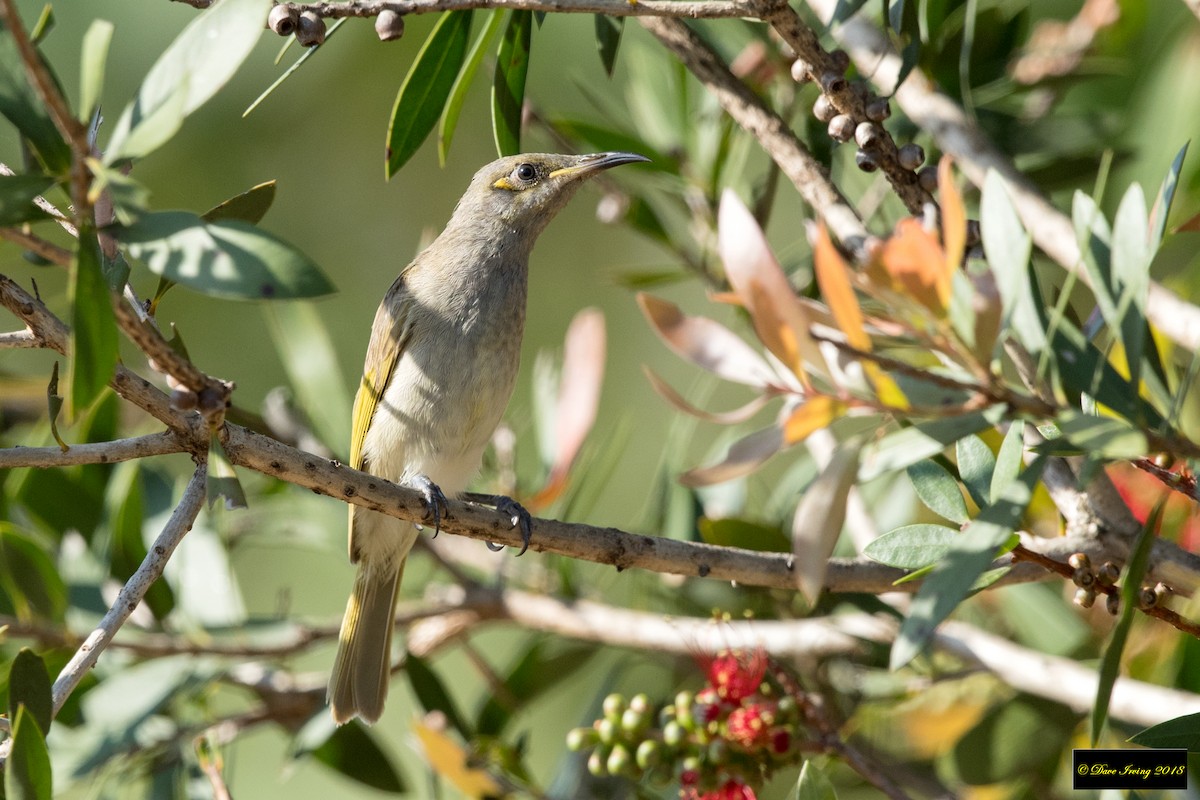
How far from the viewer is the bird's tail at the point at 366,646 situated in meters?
3.11

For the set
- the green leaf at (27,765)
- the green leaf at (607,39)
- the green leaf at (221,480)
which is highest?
the green leaf at (607,39)

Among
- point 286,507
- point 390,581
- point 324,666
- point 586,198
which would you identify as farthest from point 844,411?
point 586,198

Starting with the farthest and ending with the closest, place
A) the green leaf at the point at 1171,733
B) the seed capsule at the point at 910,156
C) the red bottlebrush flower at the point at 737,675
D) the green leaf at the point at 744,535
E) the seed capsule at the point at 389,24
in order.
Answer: the green leaf at the point at 744,535, the red bottlebrush flower at the point at 737,675, the seed capsule at the point at 910,156, the seed capsule at the point at 389,24, the green leaf at the point at 1171,733

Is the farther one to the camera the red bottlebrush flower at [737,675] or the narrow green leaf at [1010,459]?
the red bottlebrush flower at [737,675]

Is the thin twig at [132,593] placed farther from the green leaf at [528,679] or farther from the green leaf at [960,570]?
the green leaf at [528,679]

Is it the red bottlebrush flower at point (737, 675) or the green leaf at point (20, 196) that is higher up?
the green leaf at point (20, 196)

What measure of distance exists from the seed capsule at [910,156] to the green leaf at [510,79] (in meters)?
0.80

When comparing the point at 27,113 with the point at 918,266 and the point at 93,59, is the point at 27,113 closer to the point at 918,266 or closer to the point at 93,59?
the point at 93,59

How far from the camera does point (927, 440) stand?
1.45 meters

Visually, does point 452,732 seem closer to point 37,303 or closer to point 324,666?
point 37,303

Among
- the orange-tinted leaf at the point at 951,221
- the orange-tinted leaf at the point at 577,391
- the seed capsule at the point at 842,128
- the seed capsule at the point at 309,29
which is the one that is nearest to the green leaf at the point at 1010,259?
the orange-tinted leaf at the point at 951,221

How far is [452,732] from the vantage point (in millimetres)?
3189

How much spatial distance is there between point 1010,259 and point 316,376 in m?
2.84

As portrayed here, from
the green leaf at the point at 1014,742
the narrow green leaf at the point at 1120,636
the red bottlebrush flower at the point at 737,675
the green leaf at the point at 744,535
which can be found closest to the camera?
the narrow green leaf at the point at 1120,636
